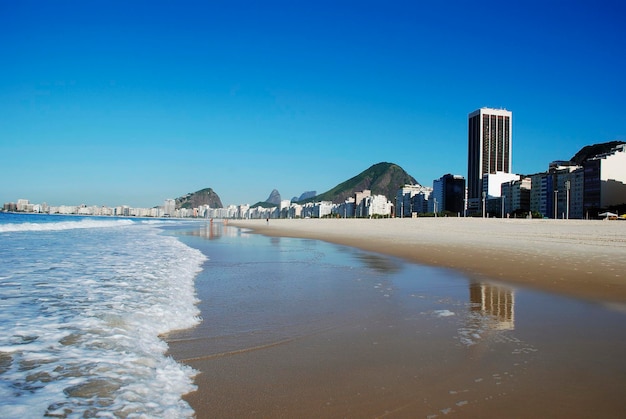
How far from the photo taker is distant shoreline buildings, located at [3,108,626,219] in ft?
319

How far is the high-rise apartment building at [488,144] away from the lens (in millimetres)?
186000

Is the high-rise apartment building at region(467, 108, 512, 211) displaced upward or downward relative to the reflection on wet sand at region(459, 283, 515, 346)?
upward

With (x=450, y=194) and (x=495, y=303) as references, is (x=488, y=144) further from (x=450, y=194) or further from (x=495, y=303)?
(x=495, y=303)

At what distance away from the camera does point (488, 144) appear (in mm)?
187500

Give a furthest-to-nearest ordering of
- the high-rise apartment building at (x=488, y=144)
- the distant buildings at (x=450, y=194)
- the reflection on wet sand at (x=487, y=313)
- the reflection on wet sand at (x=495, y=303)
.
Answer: the high-rise apartment building at (x=488, y=144) → the distant buildings at (x=450, y=194) → the reflection on wet sand at (x=495, y=303) → the reflection on wet sand at (x=487, y=313)

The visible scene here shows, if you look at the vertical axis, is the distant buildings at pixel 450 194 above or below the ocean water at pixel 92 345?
above

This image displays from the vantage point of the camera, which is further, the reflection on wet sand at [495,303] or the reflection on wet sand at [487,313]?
the reflection on wet sand at [495,303]

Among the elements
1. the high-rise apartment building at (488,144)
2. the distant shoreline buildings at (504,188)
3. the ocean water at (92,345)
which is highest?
the high-rise apartment building at (488,144)

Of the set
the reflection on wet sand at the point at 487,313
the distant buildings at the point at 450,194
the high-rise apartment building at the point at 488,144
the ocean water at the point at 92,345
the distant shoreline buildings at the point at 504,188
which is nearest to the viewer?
the ocean water at the point at 92,345

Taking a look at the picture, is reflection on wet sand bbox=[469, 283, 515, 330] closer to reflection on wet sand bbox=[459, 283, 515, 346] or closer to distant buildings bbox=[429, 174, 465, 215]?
reflection on wet sand bbox=[459, 283, 515, 346]

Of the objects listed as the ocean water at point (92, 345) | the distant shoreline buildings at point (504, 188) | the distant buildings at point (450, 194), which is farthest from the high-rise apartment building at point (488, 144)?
the ocean water at point (92, 345)

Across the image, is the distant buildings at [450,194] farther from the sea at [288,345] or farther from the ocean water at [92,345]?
the ocean water at [92,345]

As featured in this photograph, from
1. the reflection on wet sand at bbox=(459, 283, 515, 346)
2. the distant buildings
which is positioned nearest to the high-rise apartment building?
the distant buildings

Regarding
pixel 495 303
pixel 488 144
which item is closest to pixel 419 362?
pixel 495 303
